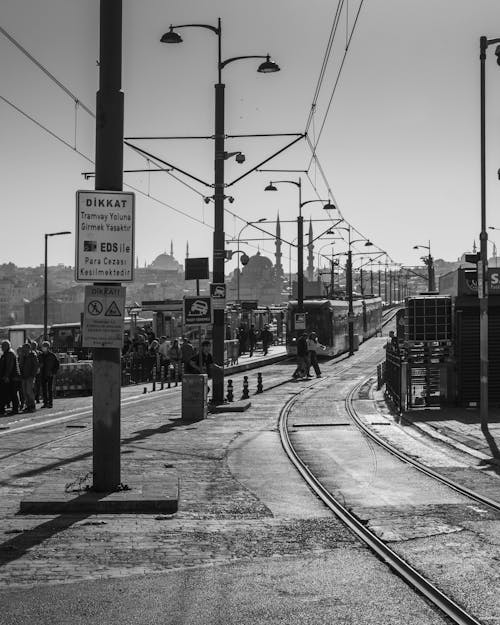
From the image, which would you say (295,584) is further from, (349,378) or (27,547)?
(349,378)

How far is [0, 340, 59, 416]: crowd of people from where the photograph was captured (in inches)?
777

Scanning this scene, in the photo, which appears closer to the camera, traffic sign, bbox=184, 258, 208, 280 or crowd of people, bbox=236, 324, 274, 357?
traffic sign, bbox=184, 258, 208, 280

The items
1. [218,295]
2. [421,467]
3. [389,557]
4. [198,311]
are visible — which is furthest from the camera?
[218,295]

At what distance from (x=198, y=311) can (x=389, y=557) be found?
12152 millimetres

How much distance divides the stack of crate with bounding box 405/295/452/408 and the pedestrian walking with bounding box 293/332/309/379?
1062cm

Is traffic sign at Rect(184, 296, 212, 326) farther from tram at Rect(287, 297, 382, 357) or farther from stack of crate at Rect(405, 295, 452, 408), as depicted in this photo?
tram at Rect(287, 297, 382, 357)

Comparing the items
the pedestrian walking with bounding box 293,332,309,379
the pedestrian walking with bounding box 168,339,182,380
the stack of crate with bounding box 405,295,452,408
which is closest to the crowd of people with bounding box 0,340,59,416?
the stack of crate with bounding box 405,295,452,408

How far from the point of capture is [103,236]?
938cm

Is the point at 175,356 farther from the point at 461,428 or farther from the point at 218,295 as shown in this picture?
the point at 461,428

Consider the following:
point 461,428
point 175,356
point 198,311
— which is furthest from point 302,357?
point 461,428

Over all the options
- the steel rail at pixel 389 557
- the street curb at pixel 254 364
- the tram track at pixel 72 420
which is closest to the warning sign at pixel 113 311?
the steel rail at pixel 389 557

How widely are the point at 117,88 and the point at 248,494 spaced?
466cm

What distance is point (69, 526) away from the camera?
8.39 meters

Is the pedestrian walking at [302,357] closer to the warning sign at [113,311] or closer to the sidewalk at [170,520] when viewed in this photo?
the sidewalk at [170,520]
